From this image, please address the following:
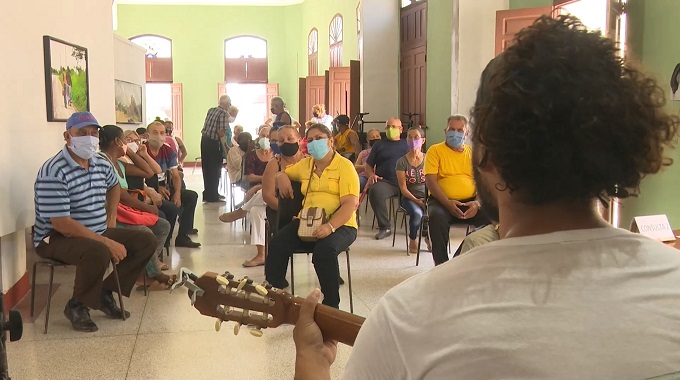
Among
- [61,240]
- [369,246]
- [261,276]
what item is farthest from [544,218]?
[369,246]

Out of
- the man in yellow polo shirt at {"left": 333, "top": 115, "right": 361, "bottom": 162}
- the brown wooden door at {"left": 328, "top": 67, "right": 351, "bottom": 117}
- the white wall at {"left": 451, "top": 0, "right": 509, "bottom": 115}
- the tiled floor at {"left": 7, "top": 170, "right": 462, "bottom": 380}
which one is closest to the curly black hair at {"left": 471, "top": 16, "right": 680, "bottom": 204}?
the tiled floor at {"left": 7, "top": 170, "right": 462, "bottom": 380}

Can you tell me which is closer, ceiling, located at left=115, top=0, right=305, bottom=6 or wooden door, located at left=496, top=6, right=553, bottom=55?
wooden door, located at left=496, top=6, right=553, bottom=55

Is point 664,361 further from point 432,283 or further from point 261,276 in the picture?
point 261,276

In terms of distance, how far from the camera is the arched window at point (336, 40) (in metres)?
15.6

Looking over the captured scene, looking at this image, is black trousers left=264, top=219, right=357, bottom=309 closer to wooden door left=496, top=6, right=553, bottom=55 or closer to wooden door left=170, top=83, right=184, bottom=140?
wooden door left=496, top=6, right=553, bottom=55

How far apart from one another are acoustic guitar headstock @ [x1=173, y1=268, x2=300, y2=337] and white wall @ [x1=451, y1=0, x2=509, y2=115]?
7.89m

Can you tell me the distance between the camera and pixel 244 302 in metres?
1.43

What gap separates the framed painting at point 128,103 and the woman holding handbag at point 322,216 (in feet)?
18.2

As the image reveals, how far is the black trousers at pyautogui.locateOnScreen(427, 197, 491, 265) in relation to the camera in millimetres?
5238

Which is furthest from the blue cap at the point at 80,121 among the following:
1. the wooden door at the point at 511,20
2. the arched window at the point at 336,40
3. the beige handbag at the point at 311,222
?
the arched window at the point at 336,40

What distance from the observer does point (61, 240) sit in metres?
4.22

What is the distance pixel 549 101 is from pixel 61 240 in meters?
3.89

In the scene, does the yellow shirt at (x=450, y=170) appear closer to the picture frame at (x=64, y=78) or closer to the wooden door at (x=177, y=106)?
the picture frame at (x=64, y=78)

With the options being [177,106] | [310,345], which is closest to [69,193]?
[310,345]
